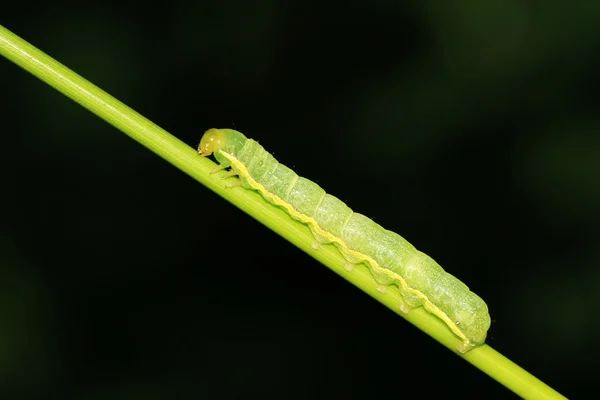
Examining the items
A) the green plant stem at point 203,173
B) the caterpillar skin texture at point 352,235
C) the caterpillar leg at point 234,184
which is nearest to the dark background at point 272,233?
the caterpillar skin texture at point 352,235

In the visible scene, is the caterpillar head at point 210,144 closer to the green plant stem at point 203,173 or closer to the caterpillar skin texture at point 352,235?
the caterpillar skin texture at point 352,235

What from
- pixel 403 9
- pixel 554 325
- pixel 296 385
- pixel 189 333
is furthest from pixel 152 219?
pixel 554 325

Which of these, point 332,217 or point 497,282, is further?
point 497,282

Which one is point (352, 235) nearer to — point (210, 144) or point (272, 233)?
point (210, 144)

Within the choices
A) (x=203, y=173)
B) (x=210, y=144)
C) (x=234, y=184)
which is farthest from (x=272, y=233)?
(x=203, y=173)

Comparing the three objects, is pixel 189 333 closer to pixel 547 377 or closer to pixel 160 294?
pixel 160 294

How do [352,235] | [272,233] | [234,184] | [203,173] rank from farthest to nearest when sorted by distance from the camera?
1. [272,233]
2. [352,235]
3. [234,184]
4. [203,173]

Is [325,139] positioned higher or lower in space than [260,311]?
higher
